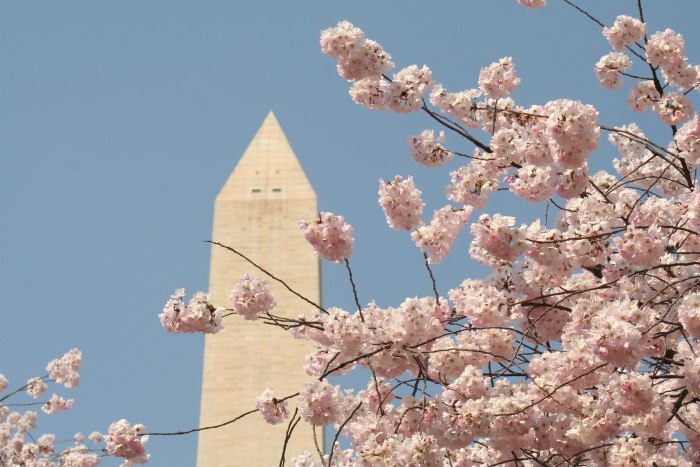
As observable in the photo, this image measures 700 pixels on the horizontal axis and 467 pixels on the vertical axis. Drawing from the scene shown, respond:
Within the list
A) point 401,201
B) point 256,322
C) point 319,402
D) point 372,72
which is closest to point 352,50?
point 372,72

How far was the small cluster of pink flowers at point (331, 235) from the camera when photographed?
4.64 metres

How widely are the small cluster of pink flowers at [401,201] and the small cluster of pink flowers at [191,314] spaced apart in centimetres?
103

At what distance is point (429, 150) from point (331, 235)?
137cm

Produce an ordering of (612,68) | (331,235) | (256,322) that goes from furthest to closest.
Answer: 1. (256,322)
2. (612,68)
3. (331,235)

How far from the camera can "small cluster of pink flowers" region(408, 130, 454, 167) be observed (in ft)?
19.0

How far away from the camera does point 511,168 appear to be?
582 cm

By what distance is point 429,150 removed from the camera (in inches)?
228

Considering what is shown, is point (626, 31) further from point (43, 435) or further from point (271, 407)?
point (43, 435)

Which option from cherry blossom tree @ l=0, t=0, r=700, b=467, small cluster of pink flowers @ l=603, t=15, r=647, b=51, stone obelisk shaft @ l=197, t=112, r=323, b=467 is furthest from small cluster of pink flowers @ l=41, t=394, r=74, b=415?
small cluster of pink flowers @ l=603, t=15, r=647, b=51

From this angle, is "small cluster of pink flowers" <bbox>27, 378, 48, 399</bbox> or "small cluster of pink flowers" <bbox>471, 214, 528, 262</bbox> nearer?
"small cluster of pink flowers" <bbox>471, 214, 528, 262</bbox>

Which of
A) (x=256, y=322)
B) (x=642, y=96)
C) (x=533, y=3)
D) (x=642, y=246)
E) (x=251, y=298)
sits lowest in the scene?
(x=642, y=246)

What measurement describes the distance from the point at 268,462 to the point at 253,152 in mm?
7968

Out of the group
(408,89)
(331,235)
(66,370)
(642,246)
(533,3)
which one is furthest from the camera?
(66,370)

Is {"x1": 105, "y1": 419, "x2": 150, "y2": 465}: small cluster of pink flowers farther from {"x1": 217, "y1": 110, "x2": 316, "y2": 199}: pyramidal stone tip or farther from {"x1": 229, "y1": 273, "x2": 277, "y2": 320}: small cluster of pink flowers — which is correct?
{"x1": 217, "y1": 110, "x2": 316, "y2": 199}: pyramidal stone tip
